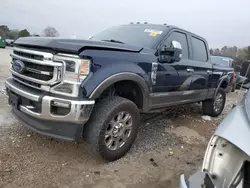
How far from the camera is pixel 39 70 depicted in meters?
3.21

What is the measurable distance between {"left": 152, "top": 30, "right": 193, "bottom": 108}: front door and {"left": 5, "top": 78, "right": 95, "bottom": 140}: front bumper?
4.72 feet

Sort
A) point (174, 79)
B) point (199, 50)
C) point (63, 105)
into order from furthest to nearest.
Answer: point (199, 50) < point (174, 79) < point (63, 105)

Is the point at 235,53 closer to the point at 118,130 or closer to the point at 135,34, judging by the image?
the point at 135,34

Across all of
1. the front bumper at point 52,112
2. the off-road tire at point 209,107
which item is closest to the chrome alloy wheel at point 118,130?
the front bumper at point 52,112

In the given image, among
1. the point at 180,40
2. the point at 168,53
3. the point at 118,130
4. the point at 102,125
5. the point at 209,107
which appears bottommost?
the point at 209,107

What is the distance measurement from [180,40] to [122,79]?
81.9 inches

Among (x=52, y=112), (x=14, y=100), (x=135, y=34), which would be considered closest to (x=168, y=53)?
(x=135, y=34)

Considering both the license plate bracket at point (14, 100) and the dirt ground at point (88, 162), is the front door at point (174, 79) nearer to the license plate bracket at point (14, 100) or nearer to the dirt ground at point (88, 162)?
the dirt ground at point (88, 162)

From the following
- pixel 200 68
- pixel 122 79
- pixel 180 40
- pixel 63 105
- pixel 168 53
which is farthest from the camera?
pixel 200 68

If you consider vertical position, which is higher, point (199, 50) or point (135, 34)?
point (135, 34)

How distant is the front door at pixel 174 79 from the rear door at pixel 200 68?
23 cm

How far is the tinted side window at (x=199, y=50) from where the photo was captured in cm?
555

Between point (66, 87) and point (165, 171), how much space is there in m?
1.69

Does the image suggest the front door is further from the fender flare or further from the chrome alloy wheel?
the chrome alloy wheel
